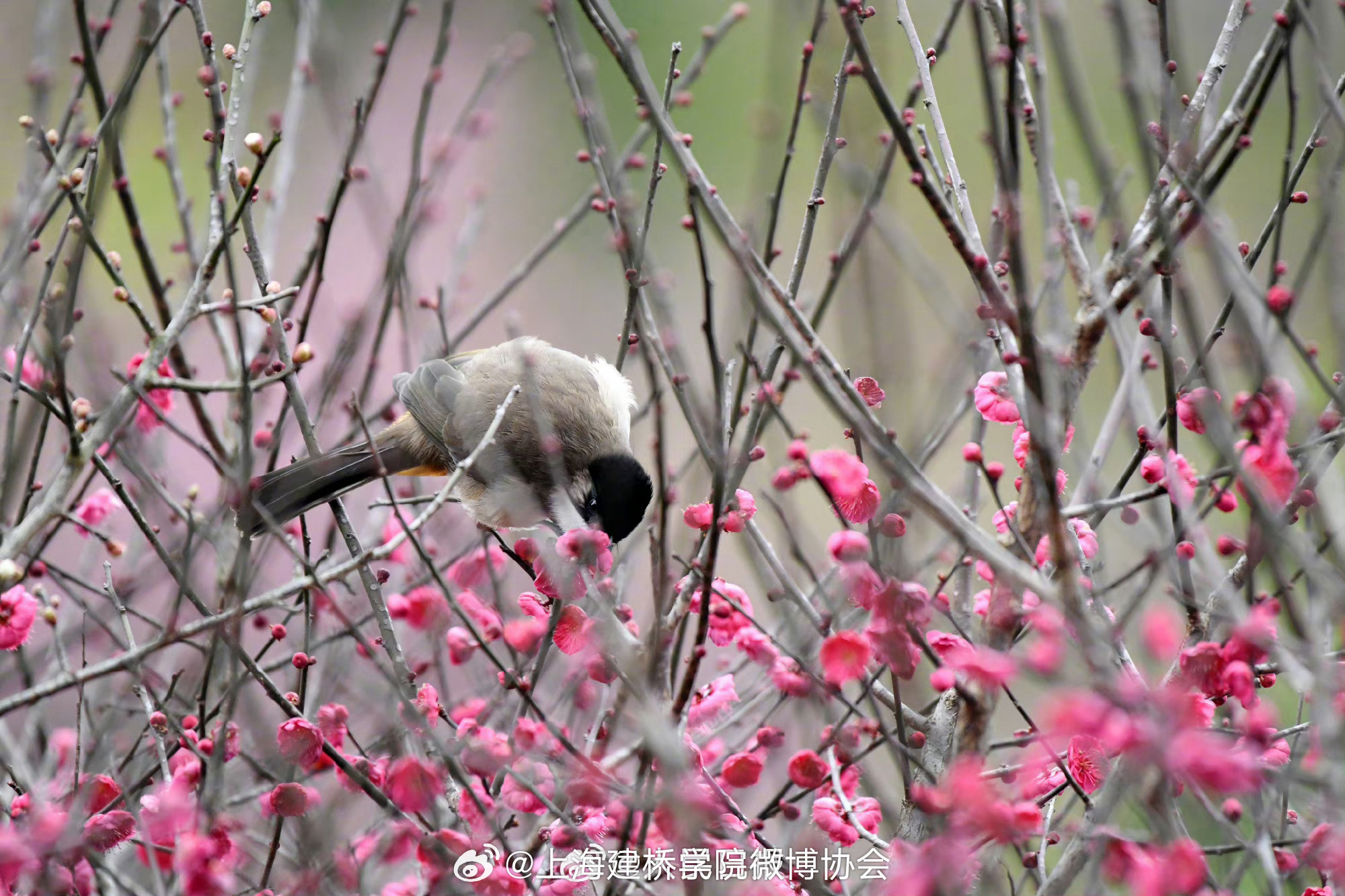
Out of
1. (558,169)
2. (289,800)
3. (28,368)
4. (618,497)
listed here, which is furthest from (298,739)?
(558,169)

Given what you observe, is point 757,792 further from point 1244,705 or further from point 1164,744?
point 1164,744

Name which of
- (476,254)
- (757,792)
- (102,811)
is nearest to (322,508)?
(757,792)

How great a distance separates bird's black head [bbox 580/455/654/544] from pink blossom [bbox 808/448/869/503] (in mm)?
1782

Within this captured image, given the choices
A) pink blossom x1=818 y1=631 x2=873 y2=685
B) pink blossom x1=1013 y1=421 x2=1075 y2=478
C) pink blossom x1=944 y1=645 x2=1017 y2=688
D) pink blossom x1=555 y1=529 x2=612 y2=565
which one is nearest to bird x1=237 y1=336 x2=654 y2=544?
pink blossom x1=555 y1=529 x2=612 y2=565

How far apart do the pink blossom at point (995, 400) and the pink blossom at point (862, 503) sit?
26 cm

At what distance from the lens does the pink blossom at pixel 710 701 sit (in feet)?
7.41

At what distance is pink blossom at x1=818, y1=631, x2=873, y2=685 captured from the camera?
1642 mm

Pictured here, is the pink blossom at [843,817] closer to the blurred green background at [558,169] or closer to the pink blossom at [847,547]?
the pink blossom at [847,547]

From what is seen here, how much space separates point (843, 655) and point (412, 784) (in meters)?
0.67

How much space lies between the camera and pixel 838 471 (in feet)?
5.70

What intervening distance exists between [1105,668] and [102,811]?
161cm

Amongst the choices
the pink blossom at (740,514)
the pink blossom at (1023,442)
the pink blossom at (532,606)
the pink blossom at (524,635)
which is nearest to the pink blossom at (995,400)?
the pink blossom at (1023,442)

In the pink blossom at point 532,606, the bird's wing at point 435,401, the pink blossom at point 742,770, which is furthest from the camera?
the bird's wing at point 435,401

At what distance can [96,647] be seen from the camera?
318 centimetres
